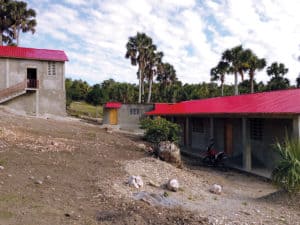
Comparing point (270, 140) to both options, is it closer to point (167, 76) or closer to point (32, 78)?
point (32, 78)

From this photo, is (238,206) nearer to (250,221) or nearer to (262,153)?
(250,221)

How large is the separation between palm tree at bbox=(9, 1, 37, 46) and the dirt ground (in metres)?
30.0

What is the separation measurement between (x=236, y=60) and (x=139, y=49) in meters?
12.1

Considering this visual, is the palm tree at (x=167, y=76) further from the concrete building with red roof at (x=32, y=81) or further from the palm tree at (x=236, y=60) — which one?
the concrete building with red roof at (x=32, y=81)

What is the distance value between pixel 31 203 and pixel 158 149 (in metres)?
6.65

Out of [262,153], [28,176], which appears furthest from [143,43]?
[28,176]

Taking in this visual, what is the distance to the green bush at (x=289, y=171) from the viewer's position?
771 centimetres

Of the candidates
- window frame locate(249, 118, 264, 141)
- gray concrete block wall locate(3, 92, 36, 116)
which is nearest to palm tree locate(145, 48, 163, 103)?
gray concrete block wall locate(3, 92, 36, 116)

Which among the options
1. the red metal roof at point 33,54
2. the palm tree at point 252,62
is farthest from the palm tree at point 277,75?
the red metal roof at point 33,54

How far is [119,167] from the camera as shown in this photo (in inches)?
408

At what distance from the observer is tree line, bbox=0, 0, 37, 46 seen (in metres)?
37.8

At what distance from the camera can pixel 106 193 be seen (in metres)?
7.56

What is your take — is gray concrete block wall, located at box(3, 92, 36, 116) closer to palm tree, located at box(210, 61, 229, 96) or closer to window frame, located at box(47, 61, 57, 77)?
window frame, located at box(47, 61, 57, 77)

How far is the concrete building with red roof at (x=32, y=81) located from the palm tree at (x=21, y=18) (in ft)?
39.6
